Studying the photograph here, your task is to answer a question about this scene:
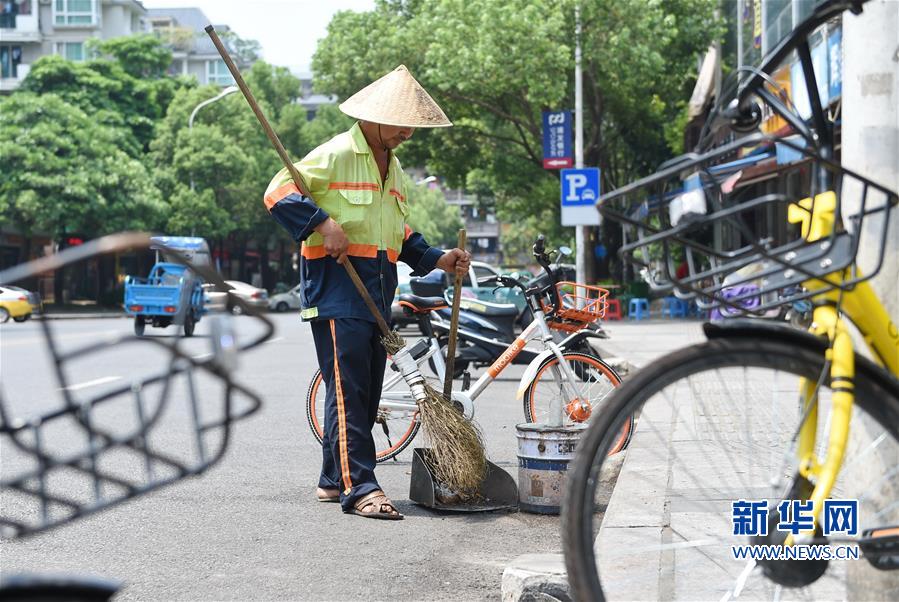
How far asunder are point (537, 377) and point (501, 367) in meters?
0.30

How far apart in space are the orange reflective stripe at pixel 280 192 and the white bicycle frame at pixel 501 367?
1.43 m

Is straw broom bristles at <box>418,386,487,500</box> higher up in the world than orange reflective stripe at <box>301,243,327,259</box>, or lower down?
lower down

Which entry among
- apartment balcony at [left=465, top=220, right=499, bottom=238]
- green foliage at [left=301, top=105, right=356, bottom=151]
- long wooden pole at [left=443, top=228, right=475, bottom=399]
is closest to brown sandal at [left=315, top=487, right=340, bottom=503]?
long wooden pole at [left=443, top=228, right=475, bottom=399]

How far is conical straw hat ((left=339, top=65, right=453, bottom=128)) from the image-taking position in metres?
5.02

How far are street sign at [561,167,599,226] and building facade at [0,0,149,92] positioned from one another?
44482 mm

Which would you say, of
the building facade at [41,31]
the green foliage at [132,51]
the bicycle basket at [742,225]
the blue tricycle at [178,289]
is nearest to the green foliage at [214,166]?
the green foliage at [132,51]

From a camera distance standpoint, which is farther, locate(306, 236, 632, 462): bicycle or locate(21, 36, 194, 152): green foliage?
locate(21, 36, 194, 152): green foliage

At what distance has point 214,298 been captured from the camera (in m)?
1.60

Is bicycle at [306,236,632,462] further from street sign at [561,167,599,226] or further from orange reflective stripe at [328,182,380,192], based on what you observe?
street sign at [561,167,599,226]

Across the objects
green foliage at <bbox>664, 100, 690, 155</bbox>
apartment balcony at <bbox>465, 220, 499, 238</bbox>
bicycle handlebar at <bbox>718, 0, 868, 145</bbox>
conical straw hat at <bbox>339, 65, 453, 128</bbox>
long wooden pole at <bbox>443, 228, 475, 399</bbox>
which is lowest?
long wooden pole at <bbox>443, 228, 475, 399</bbox>

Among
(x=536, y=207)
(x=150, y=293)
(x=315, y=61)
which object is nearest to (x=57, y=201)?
(x=315, y=61)

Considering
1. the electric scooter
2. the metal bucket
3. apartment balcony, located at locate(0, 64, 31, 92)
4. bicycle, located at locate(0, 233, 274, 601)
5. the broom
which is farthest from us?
apartment balcony, located at locate(0, 64, 31, 92)

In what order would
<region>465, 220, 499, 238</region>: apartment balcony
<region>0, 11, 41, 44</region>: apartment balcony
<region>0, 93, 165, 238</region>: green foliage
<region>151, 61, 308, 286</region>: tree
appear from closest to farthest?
<region>0, 93, 165, 238</region>: green foliage
<region>151, 61, 308, 286</region>: tree
<region>0, 11, 41, 44</region>: apartment balcony
<region>465, 220, 499, 238</region>: apartment balcony

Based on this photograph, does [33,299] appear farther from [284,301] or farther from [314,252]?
[284,301]
